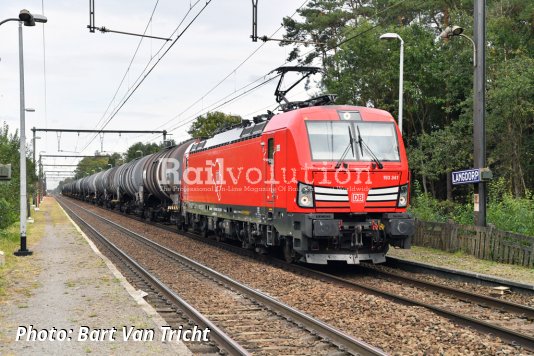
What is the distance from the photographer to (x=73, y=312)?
911 centimetres

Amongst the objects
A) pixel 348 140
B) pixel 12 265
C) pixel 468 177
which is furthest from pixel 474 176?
pixel 12 265

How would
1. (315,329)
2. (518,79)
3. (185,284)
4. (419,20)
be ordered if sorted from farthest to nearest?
(419,20)
(518,79)
(185,284)
(315,329)

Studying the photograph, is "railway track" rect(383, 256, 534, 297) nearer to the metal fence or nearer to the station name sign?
the metal fence

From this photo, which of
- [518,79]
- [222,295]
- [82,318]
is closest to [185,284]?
[222,295]

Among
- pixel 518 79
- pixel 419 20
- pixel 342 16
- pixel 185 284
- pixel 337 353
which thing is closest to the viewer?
pixel 337 353

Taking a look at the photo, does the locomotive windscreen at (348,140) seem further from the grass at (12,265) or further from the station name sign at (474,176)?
the grass at (12,265)

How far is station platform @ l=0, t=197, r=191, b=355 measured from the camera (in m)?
7.11

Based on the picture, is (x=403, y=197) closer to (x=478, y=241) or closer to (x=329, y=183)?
(x=329, y=183)

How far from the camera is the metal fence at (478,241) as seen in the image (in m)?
13.7

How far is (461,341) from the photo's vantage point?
743 cm

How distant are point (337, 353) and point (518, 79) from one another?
61.3ft

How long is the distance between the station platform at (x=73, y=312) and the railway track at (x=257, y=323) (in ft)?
2.39

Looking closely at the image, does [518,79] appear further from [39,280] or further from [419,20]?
[39,280]
